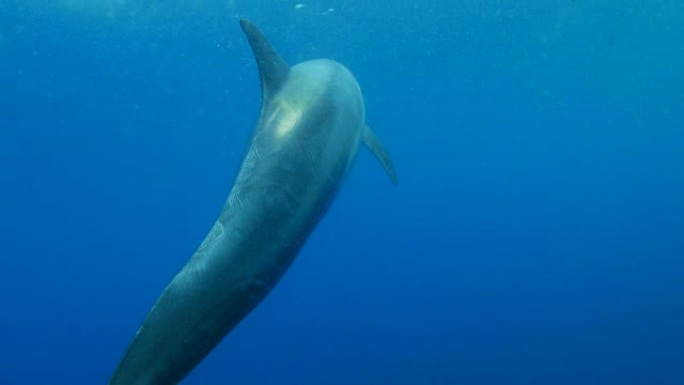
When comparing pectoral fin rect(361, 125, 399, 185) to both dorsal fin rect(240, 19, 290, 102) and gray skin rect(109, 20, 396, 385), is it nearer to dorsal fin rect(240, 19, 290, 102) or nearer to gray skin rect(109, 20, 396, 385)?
dorsal fin rect(240, 19, 290, 102)

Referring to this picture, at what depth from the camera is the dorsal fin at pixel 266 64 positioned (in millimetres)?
4391

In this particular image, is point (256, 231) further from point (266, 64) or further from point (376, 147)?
point (376, 147)

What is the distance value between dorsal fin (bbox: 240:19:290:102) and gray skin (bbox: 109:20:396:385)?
0.26ft

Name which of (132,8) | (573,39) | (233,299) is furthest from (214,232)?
(573,39)

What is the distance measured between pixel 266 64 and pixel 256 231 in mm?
2051

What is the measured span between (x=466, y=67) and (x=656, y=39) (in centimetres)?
1733

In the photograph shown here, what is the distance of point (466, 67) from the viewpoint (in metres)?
39.3

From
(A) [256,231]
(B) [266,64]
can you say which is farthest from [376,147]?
(A) [256,231]

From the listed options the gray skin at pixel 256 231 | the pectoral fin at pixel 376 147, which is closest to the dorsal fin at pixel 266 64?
the gray skin at pixel 256 231

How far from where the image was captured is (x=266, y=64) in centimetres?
454

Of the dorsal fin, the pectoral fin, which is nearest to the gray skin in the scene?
the dorsal fin

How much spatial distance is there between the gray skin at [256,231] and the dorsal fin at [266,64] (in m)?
0.08

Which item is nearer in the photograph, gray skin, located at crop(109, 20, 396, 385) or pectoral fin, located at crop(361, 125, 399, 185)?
gray skin, located at crop(109, 20, 396, 385)

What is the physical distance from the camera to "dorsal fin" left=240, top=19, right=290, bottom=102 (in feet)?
14.4
